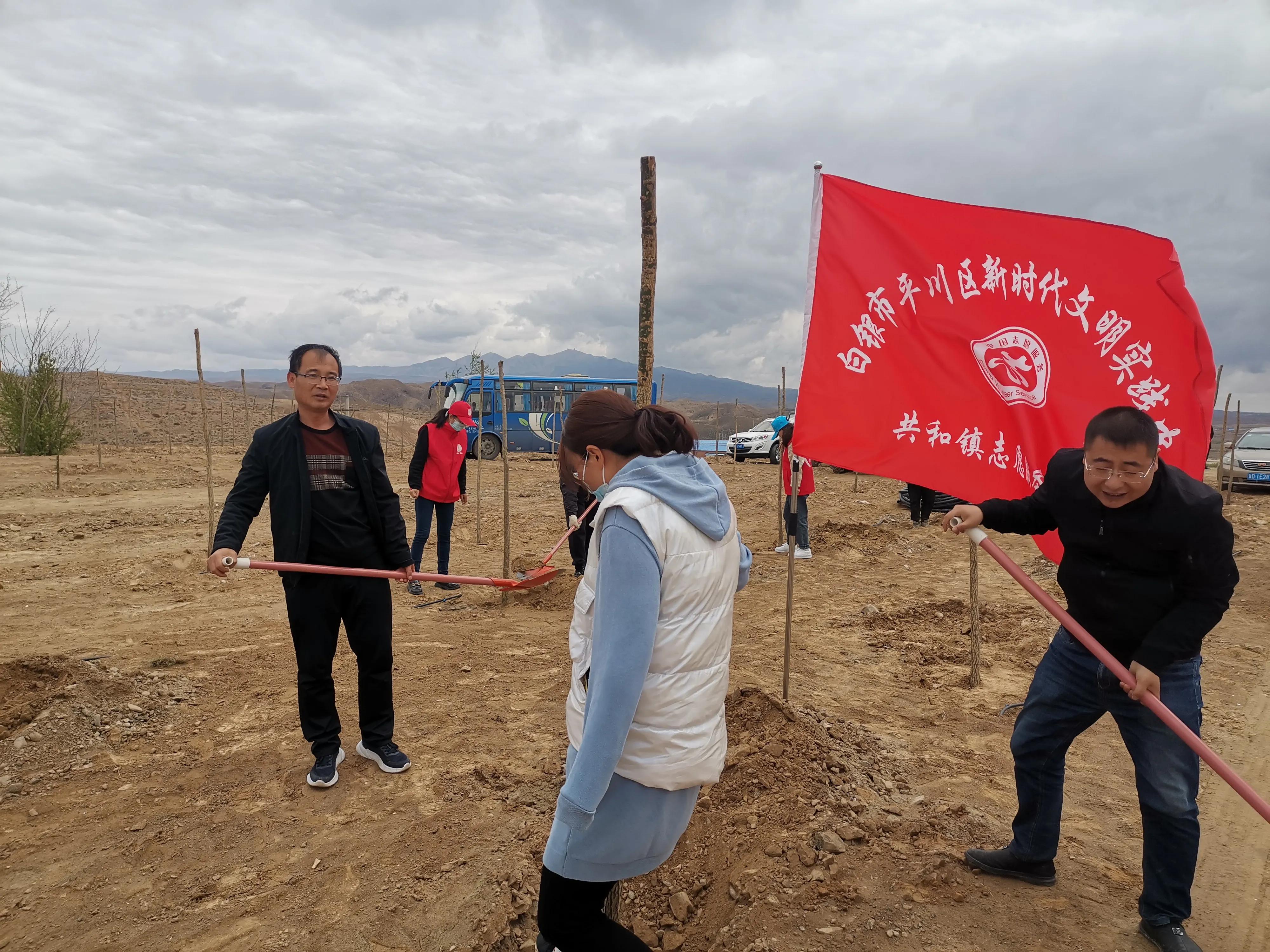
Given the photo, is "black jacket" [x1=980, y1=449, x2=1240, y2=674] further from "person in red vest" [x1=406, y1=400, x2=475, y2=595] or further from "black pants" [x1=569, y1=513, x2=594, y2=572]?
"person in red vest" [x1=406, y1=400, x2=475, y2=595]

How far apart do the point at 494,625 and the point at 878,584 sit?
4.17 metres

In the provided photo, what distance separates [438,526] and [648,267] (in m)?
3.86

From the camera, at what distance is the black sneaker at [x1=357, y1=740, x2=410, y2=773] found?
3.54 m

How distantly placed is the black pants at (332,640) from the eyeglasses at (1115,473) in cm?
273

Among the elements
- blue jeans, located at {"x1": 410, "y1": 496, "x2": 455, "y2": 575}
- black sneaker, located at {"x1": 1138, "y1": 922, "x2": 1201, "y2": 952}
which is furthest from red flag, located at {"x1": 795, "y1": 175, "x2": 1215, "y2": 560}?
blue jeans, located at {"x1": 410, "y1": 496, "x2": 455, "y2": 575}

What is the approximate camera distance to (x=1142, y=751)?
227 centimetres

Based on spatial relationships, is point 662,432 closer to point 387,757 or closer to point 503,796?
point 503,796

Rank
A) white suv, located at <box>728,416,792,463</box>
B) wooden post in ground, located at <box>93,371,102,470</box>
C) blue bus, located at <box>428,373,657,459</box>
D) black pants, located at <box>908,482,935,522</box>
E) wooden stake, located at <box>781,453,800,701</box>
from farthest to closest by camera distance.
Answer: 1. white suv, located at <box>728,416,792,463</box>
2. blue bus, located at <box>428,373,657,459</box>
3. wooden post in ground, located at <box>93,371,102,470</box>
4. black pants, located at <box>908,482,935,522</box>
5. wooden stake, located at <box>781,453,800,701</box>

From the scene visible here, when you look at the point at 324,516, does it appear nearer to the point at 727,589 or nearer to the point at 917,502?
the point at 727,589

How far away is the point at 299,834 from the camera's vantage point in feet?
10.1

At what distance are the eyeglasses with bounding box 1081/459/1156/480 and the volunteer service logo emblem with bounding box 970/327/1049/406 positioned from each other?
0.91 meters

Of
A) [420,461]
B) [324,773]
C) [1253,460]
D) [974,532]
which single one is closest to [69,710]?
[324,773]

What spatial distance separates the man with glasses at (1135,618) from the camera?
6.75 feet

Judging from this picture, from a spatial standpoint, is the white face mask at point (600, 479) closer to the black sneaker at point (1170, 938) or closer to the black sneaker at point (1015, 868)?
the black sneaker at point (1015, 868)
